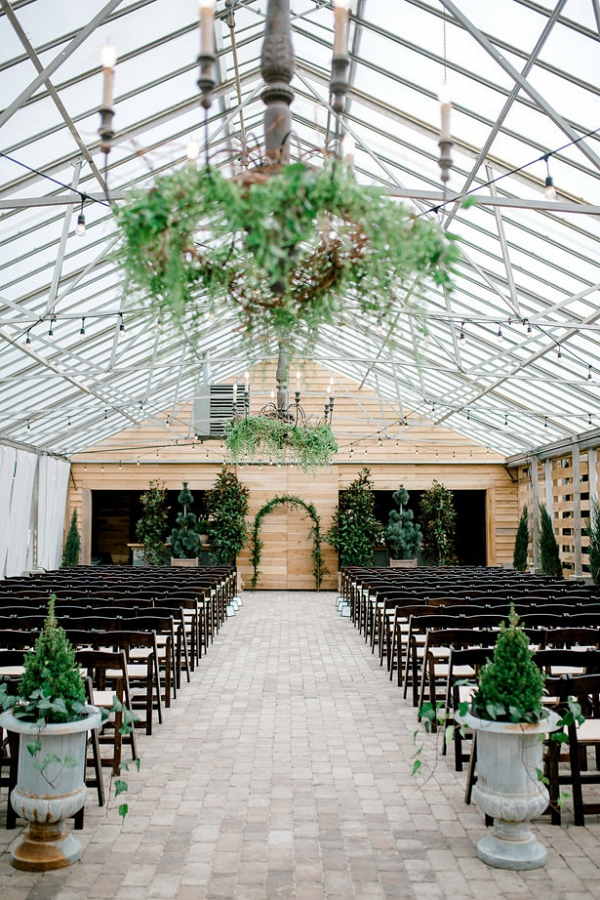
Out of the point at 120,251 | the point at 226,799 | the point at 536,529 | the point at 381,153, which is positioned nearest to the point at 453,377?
the point at 536,529

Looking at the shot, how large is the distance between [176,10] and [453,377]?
413 inches

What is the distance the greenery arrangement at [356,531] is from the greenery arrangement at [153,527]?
4.26 meters

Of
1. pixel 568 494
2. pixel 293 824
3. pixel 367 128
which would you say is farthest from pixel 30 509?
pixel 293 824

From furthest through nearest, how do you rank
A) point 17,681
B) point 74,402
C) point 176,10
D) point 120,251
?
point 74,402
point 176,10
point 17,681
point 120,251

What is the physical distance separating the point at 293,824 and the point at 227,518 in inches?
601

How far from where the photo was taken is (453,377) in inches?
631

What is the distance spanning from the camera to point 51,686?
3.88 meters

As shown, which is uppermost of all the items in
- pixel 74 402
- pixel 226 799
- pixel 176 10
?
pixel 176 10

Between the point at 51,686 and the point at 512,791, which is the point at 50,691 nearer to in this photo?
the point at 51,686

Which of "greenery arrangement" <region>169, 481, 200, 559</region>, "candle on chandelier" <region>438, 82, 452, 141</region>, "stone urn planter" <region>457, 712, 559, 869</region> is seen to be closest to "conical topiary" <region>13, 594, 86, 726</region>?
"stone urn planter" <region>457, 712, 559, 869</region>

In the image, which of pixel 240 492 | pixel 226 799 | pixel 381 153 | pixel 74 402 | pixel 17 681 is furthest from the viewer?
pixel 240 492

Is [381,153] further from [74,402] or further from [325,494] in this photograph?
[325,494]

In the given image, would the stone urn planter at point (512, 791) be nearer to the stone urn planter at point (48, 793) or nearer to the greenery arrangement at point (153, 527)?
the stone urn planter at point (48, 793)

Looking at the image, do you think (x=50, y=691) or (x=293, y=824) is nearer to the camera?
(x=50, y=691)
